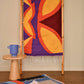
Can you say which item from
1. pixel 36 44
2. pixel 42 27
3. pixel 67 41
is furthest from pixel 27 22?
pixel 67 41

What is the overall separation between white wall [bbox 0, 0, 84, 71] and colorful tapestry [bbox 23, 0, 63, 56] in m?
0.22

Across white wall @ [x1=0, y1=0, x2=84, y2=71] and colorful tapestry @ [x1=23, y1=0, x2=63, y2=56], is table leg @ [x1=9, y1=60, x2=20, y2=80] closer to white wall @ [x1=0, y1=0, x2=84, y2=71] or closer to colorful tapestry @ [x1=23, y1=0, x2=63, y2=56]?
colorful tapestry @ [x1=23, y1=0, x2=63, y2=56]

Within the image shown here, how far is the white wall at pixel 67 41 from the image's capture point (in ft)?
8.24

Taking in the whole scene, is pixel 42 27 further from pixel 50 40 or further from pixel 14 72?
pixel 14 72

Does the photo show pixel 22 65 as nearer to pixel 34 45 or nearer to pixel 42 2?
pixel 34 45

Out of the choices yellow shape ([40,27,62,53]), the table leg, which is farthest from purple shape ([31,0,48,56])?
the table leg

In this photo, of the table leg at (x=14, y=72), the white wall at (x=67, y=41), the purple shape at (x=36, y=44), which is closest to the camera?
the table leg at (x=14, y=72)

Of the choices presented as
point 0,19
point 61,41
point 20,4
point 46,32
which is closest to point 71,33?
point 61,41

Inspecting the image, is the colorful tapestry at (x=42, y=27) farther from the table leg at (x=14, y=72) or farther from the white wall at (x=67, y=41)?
the table leg at (x=14, y=72)

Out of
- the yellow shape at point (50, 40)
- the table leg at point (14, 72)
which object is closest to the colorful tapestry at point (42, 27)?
the yellow shape at point (50, 40)

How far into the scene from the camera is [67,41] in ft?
8.38

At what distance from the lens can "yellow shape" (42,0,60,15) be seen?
236 centimetres

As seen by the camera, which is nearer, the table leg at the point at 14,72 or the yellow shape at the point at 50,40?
the table leg at the point at 14,72

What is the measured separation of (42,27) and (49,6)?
0.36m
